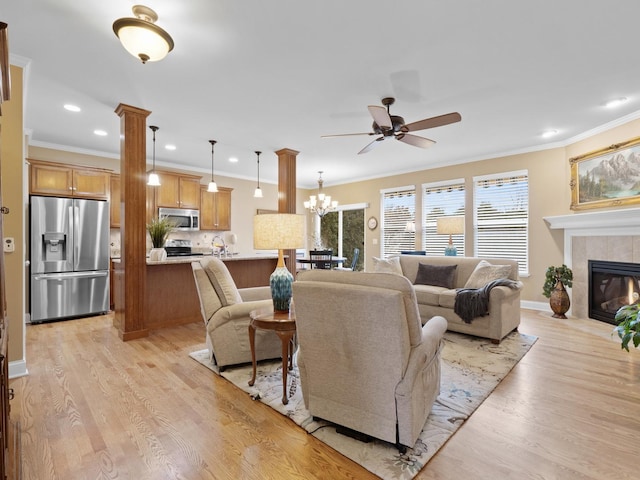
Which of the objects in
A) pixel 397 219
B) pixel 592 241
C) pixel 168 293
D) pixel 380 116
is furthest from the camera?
pixel 397 219

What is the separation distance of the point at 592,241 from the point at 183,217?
6.83 metres

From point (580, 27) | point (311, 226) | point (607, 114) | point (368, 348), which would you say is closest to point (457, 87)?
point (580, 27)

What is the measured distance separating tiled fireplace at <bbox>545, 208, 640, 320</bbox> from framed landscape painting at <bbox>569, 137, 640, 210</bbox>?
0.26 meters

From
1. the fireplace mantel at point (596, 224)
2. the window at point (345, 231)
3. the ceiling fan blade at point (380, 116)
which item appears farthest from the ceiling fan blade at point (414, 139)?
the window at point (345, 231)

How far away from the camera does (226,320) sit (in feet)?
9.31

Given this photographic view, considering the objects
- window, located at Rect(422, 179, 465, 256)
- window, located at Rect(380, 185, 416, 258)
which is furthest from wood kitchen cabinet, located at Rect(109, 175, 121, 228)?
window, located at Rect(422, 179, 465, 256)

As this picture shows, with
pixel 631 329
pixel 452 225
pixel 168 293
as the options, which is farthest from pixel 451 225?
pixel 168 293

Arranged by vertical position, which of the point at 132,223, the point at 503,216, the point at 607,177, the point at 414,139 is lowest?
the point at 132,223

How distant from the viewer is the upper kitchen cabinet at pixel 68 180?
15.2ft

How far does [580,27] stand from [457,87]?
1054mm

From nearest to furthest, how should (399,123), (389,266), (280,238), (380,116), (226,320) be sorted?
(280,238)
(226,320)
(380,116)
(399,123)
(389,266)

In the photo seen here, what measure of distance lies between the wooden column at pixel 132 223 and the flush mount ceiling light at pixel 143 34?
1.82m

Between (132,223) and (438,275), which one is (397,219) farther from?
(132,223)

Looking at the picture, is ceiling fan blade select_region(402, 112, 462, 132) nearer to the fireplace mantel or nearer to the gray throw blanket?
the gray throw blanket
